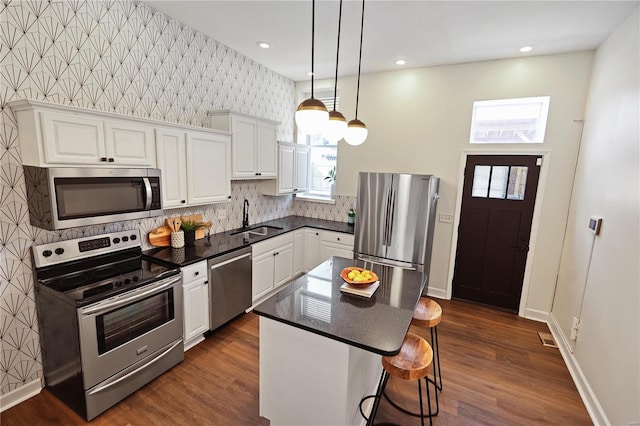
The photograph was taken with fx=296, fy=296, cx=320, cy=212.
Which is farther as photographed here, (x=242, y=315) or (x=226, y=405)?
(x=242, y=315)

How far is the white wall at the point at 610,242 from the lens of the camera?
6.38 ft

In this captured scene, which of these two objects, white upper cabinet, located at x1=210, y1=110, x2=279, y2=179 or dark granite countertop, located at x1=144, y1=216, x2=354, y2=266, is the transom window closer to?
dark granite countertop, located at x1=144, y1=216, x2=354, y2=266

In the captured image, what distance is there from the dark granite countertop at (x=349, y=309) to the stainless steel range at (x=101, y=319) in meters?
1.05

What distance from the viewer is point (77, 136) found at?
79.7 inches

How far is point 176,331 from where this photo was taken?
2502 mm

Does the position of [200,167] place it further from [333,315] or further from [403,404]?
[403,404]

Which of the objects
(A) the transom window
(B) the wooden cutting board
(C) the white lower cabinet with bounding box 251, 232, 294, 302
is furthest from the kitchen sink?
(A) the transom window

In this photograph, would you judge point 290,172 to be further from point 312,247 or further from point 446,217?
point 446,217

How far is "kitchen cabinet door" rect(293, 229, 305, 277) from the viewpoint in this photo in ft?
13.6

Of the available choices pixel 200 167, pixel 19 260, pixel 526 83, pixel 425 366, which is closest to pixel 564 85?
pixel 526 83

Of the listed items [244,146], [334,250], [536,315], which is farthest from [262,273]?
[536,315]

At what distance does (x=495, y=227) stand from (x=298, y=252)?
2590 millimetres

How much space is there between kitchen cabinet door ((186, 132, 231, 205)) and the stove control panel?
621 millimetres

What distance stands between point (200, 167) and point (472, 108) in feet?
10.8
